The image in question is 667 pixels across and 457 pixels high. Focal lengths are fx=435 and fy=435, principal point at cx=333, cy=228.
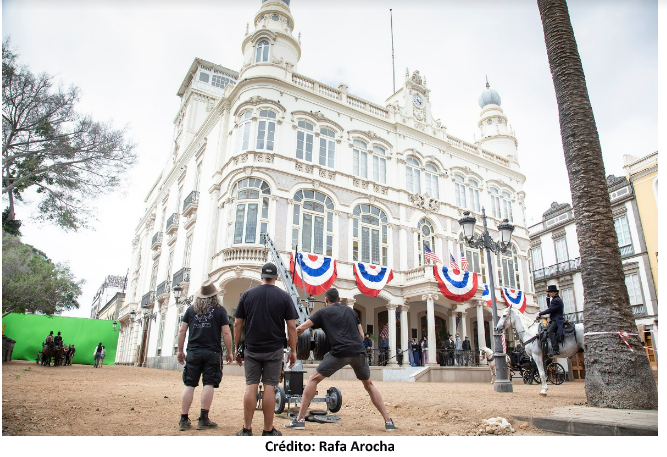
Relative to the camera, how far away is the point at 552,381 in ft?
49.5

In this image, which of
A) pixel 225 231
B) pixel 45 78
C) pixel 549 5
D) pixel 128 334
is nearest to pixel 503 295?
pixel 225 231

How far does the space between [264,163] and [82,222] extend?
1072 cm

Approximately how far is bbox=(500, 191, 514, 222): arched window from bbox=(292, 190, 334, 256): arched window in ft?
47.1

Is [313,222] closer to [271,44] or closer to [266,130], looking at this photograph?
[266,130]

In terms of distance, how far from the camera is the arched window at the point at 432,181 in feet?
87.2

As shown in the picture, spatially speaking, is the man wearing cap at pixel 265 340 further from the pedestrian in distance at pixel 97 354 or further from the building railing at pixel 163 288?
the pedestrian in distance at pixel 97 354

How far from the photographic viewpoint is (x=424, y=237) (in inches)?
990

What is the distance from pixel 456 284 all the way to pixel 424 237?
13.6ft

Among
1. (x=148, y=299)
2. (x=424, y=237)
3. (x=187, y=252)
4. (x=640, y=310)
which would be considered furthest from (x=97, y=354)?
(x=640, y=310)

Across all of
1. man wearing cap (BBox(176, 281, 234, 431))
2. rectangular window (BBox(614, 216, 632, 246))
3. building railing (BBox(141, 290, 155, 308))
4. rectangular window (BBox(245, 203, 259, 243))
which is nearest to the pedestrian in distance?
building railing (BBox(141, 290, 155, 308))

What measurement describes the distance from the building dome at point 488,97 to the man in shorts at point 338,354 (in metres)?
33.1

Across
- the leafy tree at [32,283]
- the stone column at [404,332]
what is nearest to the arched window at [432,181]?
the stone column at [404,332]

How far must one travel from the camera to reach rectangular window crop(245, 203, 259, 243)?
1980 centimetres
